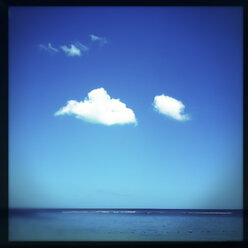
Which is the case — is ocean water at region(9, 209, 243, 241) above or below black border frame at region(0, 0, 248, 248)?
below

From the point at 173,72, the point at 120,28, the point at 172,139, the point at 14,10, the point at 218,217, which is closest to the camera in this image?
the point at 14,10

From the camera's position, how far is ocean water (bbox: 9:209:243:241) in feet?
Answer: 15.3

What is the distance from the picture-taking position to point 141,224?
6.10 meters

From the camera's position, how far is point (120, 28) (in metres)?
3.37

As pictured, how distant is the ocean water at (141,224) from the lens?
4663 mm

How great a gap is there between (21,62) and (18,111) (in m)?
0.41

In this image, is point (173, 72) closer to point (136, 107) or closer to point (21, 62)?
point (136, 107)

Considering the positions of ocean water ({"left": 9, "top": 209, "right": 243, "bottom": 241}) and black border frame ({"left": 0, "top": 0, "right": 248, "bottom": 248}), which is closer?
black border frame ({"left": 0, "top": 0, "right": 248, "bottom": 248})

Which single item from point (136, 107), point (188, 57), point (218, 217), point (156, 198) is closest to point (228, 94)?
point (188, 57)

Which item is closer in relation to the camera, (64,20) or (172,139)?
(64,20)
